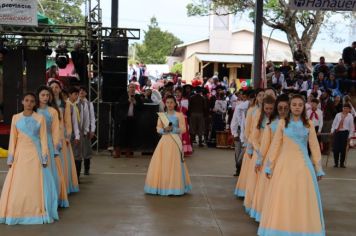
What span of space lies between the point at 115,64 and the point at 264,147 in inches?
317

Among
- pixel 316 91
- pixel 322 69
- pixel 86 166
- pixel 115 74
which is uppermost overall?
pixel 322 69

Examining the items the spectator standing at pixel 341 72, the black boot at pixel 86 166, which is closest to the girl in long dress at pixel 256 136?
the black boot at pixel 86 166

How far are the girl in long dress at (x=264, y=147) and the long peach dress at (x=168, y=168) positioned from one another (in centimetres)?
174

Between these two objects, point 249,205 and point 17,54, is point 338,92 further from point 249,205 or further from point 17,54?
point 249,205

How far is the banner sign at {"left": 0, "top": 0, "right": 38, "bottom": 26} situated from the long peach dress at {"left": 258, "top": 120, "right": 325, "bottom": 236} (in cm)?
902

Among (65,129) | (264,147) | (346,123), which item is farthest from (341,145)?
(65,129)

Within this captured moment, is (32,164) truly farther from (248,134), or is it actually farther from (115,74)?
(115,74)

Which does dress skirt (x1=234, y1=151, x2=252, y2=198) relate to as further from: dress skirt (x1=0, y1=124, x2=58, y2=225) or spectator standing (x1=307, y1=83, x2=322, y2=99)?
spectator standing (x1=307, y1=83, x2=322, y2=99)

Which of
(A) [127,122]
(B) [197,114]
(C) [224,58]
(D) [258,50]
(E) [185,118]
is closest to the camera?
(A) [127,122]

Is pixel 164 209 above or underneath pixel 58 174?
underneath

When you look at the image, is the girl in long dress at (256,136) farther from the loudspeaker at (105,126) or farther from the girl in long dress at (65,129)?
the loudspeaker at (105,126)

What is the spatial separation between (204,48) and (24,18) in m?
33.6

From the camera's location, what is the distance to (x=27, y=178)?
22.2 ft

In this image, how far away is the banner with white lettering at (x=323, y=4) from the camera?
12859mm
